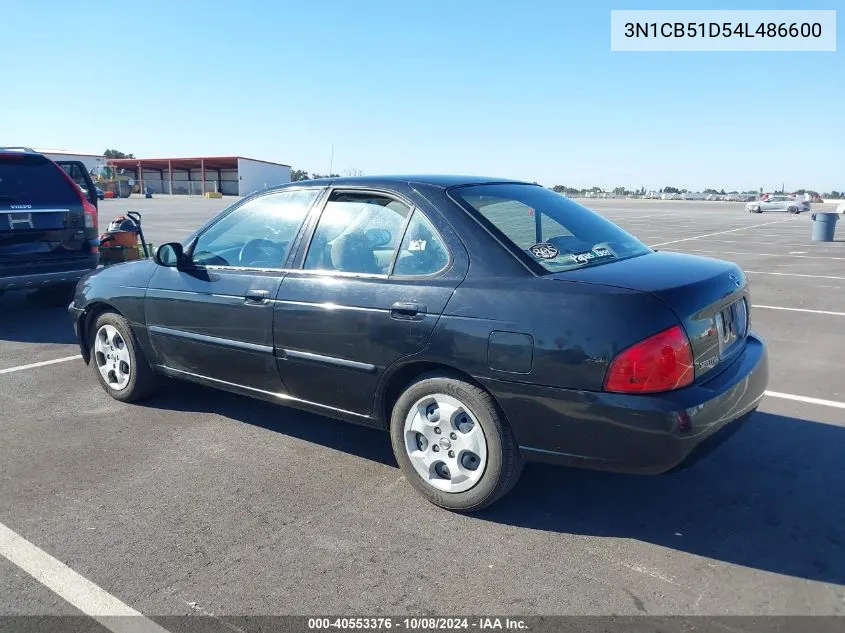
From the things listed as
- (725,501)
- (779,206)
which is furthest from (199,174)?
(725,501)

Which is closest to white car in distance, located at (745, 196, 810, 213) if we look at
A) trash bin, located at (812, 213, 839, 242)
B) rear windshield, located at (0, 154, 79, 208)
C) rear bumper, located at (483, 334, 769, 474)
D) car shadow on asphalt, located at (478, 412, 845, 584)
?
trash bin, located at (812, 213, 839, 242)

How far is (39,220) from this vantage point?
762 cm

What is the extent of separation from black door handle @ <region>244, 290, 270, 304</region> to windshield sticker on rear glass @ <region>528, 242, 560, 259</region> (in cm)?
157

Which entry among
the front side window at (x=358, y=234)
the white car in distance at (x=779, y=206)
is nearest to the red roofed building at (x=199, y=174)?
the white car in distance at (x=779, y=206)

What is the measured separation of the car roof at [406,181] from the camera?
3.86m

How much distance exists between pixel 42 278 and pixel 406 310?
231 inches

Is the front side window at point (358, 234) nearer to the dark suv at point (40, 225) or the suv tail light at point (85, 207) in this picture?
the dark suv at point (40, 225)

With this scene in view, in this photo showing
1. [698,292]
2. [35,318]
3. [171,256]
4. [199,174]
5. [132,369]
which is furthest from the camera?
[199,174]

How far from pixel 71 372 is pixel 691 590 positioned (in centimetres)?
523

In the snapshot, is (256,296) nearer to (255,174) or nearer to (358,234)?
(358,234)

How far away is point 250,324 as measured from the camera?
412 centimetres

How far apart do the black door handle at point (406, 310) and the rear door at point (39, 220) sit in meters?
5.73

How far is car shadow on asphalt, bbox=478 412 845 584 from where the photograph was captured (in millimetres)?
3117

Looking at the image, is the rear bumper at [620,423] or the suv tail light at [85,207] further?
the suv tail light at [85,207]
